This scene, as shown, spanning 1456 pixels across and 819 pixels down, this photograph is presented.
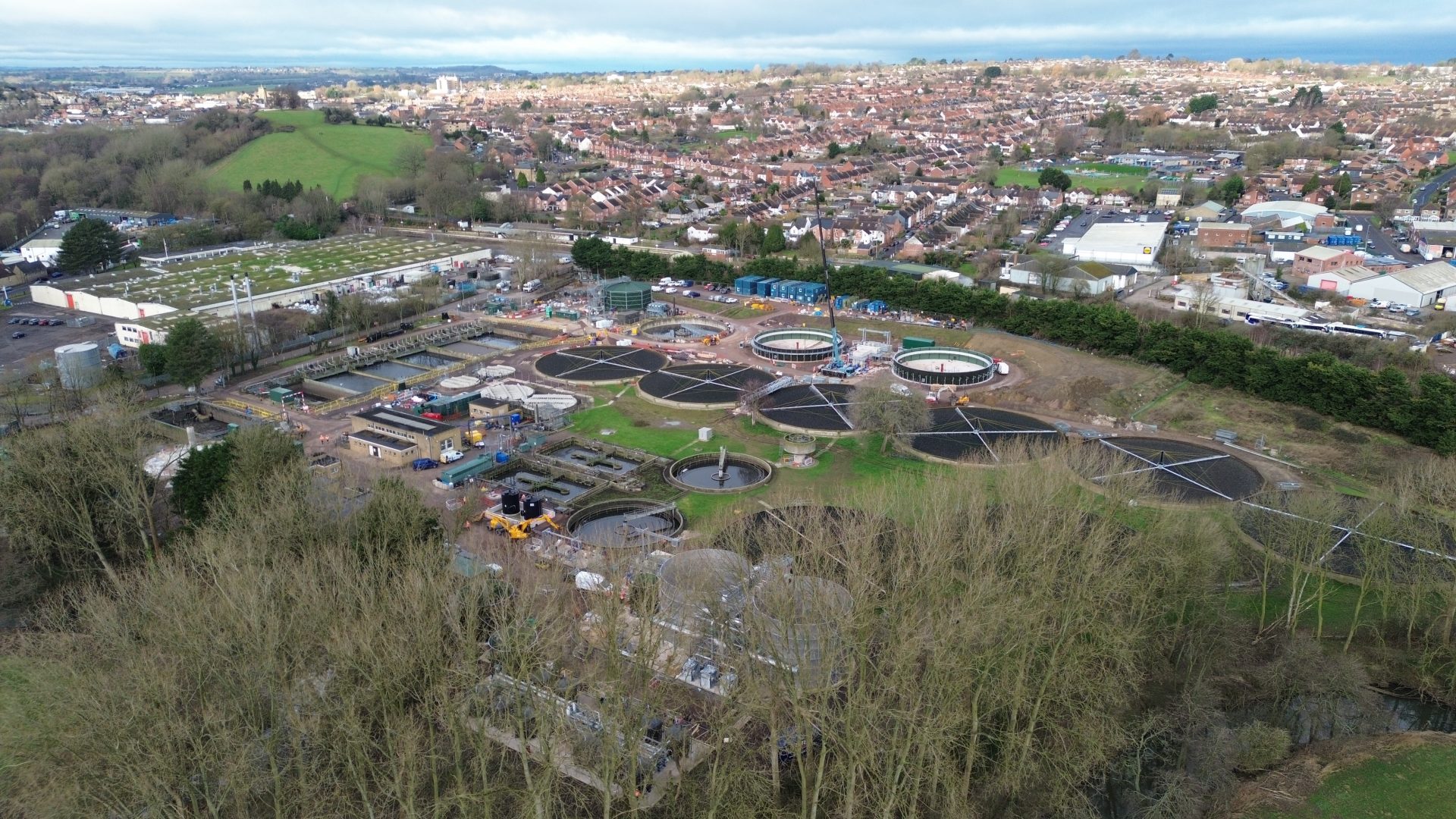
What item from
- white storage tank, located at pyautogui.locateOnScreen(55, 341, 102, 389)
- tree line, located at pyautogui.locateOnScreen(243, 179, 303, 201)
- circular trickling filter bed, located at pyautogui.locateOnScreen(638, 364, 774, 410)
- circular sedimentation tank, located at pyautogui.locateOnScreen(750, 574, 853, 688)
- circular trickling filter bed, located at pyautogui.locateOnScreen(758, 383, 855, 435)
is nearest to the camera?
circular sedimentation tank, located at pyautogui.locateOnScreen(750, 574, 853, 688)

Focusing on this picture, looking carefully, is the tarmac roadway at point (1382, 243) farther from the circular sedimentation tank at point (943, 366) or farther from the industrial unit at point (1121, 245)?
the circular sedimentation tank at point (943, 366)

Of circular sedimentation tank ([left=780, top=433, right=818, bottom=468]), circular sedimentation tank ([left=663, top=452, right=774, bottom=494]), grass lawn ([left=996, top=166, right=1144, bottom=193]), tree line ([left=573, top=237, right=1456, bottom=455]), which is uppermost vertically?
grass lawn ([left=996, top=166, right=1144, bottom=193])

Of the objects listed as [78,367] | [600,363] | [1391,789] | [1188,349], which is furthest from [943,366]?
[78,367]

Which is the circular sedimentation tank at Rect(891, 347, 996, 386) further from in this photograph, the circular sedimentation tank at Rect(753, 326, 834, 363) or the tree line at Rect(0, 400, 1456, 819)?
the tree line at Rect(0, 400, 1456, 819)

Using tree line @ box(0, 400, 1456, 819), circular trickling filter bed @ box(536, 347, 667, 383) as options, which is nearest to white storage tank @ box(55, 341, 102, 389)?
circular trickling filter bed @ box(536, 347, 667, 383)

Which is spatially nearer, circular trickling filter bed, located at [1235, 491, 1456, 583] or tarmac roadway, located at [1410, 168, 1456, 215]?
circular trickling filter bed, located at [1235, 491, 1456, 583]

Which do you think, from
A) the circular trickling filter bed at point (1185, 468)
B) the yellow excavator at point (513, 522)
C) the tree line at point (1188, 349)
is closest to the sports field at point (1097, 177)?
the tree line at point (1188, 349)

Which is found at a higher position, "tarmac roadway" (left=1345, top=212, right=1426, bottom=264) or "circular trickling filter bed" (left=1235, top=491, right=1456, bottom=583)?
"tarmac roadway" (left=1345, top=212, right=1426, bottom=264)
